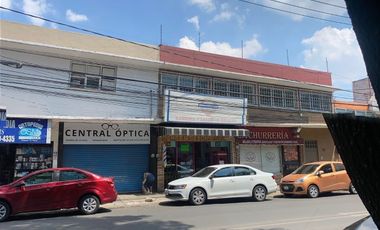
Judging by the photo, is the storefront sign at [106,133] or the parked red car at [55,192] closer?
the parked red car at [55,192]

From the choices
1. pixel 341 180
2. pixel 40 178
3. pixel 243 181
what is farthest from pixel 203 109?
pixel 40 178

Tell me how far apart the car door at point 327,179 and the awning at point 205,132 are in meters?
4.45

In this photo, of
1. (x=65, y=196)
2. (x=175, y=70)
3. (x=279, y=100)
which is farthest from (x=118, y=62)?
(x=279, y=100)

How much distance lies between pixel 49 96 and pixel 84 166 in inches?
141

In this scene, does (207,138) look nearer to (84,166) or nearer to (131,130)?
(131,130)

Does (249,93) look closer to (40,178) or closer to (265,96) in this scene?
(265,96)

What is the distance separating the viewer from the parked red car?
39.2 ft

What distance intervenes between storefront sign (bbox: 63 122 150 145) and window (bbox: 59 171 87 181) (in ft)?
17.3

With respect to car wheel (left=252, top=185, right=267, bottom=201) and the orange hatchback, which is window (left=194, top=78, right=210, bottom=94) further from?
car wheel (left=252, top=185, right=267, bottom=201)

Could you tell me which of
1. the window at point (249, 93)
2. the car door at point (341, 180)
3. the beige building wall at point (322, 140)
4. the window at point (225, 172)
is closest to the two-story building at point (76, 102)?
the window at point (225, 172)

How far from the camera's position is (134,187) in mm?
19547

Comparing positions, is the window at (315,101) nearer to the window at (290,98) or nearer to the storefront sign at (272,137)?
the window at (290,98)

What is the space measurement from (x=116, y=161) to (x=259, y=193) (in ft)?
23.0

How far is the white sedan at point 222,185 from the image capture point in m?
15.0
